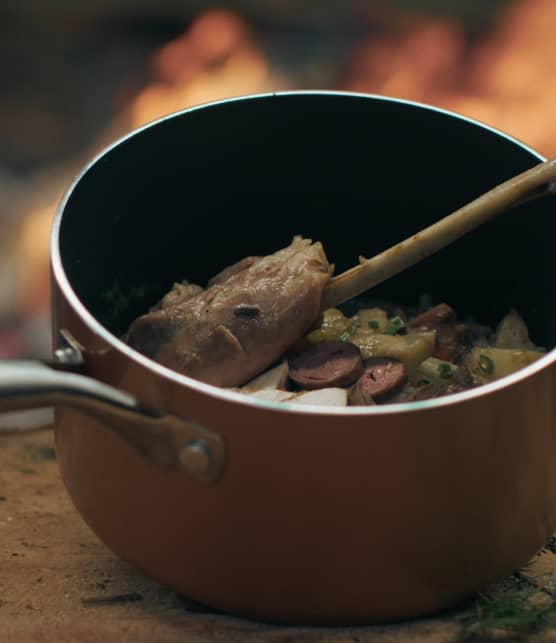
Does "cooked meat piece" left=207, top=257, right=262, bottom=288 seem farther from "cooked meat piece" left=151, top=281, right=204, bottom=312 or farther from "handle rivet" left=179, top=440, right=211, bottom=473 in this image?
"handle rivet" left=179, top=440, right=211, bottom=473

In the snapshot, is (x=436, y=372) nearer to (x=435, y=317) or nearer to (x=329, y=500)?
(x=435, y=317)

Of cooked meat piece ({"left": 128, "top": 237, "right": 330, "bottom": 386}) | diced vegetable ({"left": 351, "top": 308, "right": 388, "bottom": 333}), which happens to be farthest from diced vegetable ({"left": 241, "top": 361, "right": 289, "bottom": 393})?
diced vegetable ({"left": 351, "top": 308, "right": 388, "bottom": 333})

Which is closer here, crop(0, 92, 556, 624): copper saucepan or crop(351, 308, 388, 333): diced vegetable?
crop(0, 92, 556, 624): copper saucepan

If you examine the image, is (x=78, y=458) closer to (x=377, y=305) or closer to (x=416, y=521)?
(x=416, y=521)

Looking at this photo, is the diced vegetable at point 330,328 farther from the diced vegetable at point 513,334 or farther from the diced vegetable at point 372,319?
the diced vegetable at point 513,334

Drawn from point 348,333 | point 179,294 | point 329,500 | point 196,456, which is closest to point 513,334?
point 348,333

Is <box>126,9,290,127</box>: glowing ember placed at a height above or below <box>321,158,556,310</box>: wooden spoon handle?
above

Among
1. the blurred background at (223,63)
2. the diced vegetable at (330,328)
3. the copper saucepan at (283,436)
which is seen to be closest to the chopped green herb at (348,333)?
the diced vegetable at (330,328)
